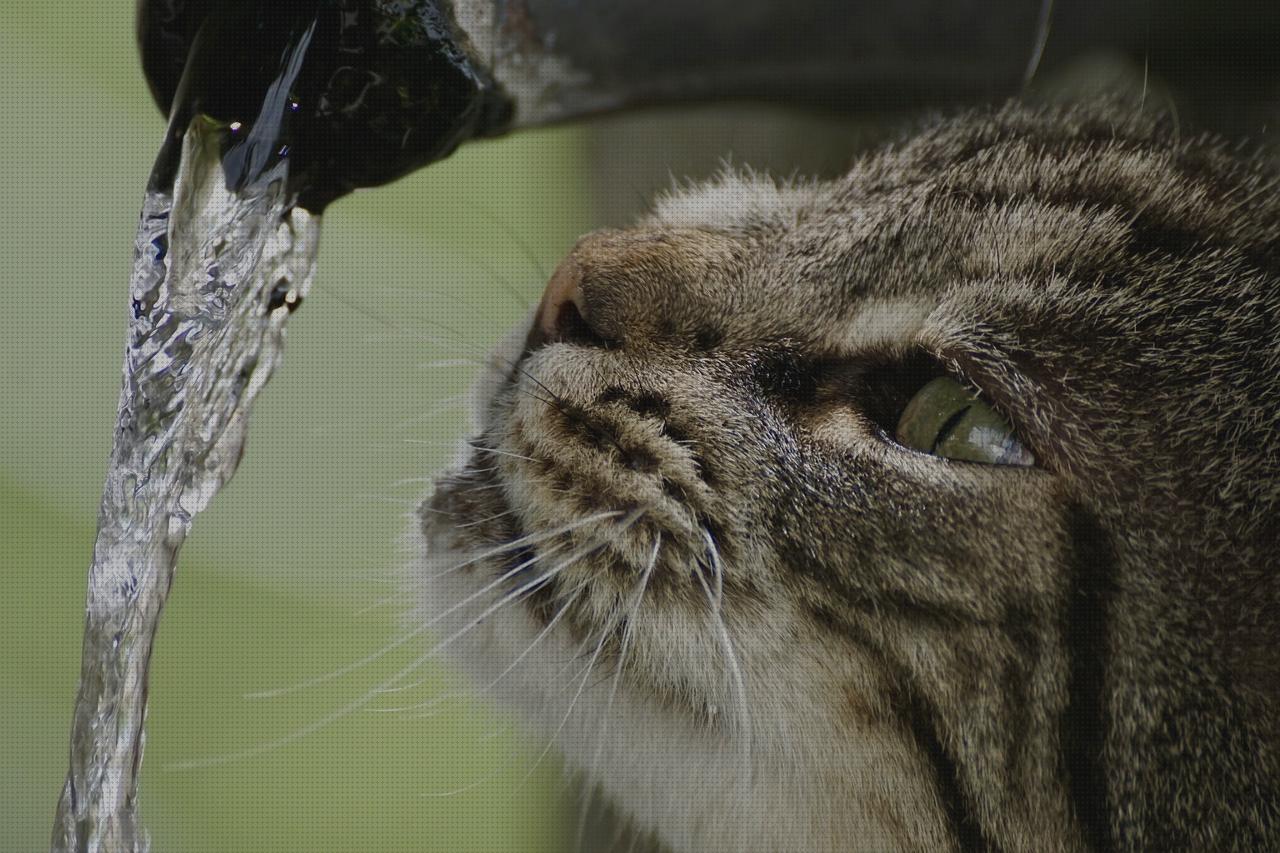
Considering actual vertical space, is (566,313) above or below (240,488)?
above

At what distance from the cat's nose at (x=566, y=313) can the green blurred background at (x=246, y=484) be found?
731 millimetres

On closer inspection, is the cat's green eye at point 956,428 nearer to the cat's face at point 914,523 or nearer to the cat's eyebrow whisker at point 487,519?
the cat's face at point 914,523

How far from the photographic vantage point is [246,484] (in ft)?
6.79

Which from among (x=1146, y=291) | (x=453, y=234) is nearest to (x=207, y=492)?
(x=1146, y=291)

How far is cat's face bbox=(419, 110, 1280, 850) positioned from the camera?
710 mm

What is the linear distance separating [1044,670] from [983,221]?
28 centimetres

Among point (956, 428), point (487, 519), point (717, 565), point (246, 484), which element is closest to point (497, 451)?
point (487, 519)

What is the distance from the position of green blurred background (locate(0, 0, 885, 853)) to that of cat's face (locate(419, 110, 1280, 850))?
800 millimetres

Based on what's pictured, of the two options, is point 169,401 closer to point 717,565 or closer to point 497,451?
point 497,451

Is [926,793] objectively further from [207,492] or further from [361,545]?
[361,545]

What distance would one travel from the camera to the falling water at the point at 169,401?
80 centimetres

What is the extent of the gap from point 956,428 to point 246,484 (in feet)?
5.11

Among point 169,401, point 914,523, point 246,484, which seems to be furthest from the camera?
point 246,484

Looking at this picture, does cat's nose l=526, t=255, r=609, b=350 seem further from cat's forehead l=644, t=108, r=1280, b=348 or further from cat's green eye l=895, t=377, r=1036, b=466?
cat's green eye l=895, t=377, r=1036, b=466
